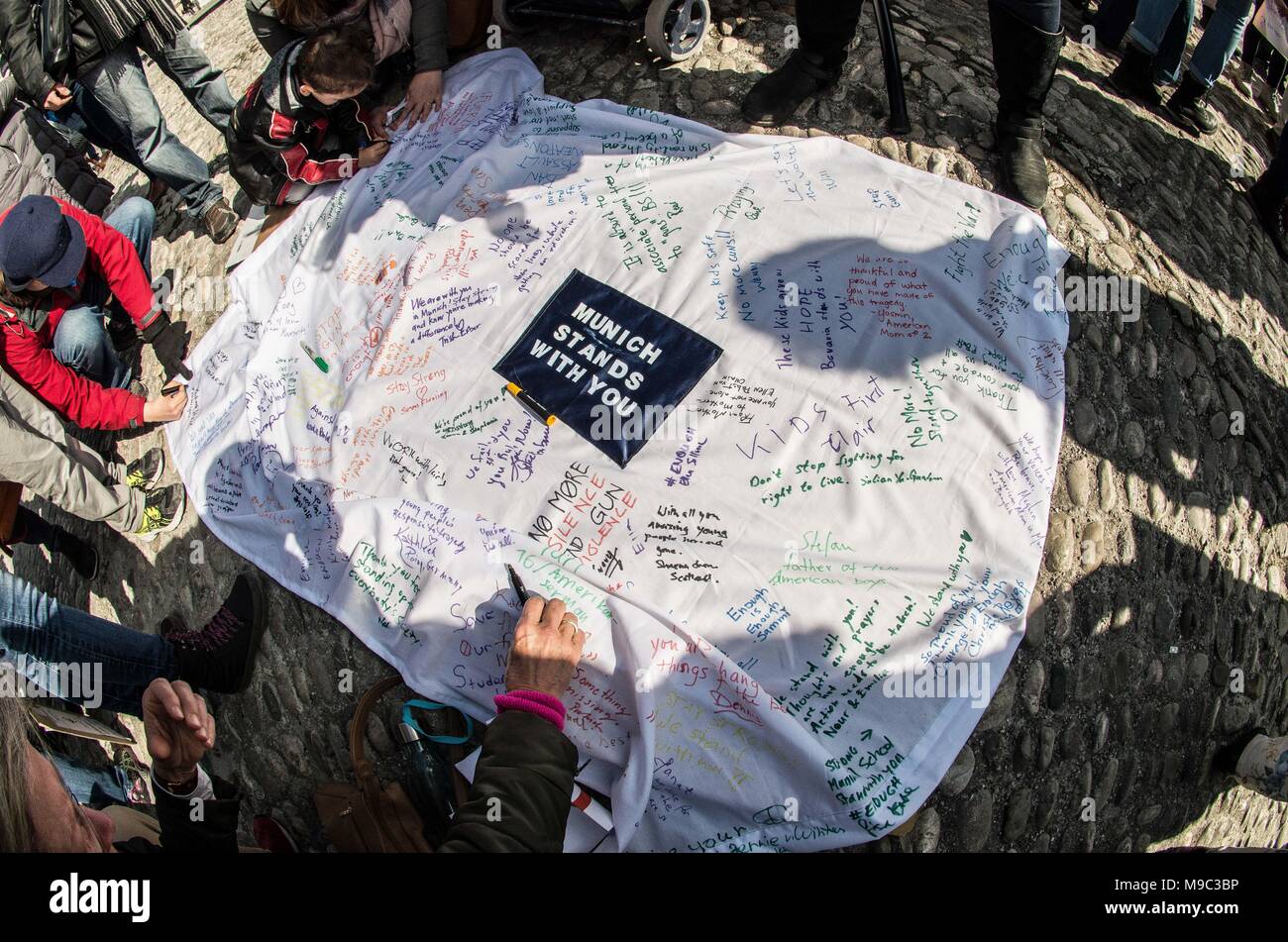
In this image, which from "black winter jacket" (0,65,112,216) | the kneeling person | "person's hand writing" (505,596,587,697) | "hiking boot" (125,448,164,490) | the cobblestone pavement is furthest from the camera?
"black winter jacket" (0,65,112,216)

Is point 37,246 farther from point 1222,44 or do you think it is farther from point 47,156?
point 1222,44

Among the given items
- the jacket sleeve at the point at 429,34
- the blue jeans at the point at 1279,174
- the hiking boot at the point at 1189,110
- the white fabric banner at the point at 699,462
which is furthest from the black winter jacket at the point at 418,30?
the blue jeans at the point at 1279,174

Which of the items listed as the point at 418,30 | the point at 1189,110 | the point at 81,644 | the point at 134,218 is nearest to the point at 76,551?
the point at 81,644

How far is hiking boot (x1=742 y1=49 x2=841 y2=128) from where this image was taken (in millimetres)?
4523

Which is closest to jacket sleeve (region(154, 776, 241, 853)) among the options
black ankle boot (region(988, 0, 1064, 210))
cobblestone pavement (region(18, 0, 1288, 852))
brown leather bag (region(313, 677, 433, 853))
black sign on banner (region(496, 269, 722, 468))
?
brown leather bag (region(313, 677, 433, 853))

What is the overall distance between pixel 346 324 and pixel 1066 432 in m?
3.55

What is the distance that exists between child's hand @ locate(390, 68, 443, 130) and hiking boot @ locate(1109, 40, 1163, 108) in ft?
13.7

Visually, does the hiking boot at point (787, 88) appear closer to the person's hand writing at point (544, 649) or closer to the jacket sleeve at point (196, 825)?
the person's hand writing at point (544, 649)

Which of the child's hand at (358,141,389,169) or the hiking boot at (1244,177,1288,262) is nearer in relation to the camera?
the hiking boot at (1244,177,1288,262)

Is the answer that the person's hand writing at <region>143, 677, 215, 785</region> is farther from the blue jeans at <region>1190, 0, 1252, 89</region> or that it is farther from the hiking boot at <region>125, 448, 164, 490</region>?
the blue jeans at <region>1190, 0, 1252, 89</region>

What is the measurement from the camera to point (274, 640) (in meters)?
3.97

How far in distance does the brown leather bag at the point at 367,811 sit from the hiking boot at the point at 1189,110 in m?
5.59

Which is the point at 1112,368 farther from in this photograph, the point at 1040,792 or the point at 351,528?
the point at 351,528
